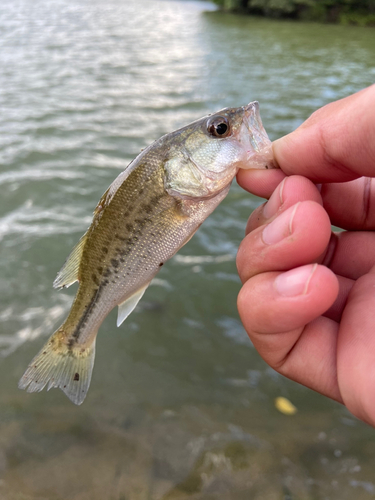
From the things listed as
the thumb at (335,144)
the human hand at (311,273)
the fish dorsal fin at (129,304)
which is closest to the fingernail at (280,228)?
the human hand at (311,273)

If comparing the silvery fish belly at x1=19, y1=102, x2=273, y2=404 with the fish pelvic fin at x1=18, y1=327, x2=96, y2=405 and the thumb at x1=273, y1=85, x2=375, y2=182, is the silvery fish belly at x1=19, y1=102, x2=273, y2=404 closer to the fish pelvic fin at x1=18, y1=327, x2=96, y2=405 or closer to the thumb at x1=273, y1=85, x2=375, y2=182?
the fish pelvic fin at x1=18, y1=327, x2=96, y2=405

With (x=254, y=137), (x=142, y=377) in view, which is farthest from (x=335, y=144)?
(x=142, y=377)

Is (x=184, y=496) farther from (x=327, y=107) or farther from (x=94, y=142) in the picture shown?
(x=94, y=142)

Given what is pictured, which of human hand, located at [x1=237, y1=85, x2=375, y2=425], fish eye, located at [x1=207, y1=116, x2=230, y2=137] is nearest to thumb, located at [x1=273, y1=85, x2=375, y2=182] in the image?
human hand, located at [x1=237, y1=85, x2=375, y2=425]

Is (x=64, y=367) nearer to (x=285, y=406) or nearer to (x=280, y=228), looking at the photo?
(x=280, y=228)

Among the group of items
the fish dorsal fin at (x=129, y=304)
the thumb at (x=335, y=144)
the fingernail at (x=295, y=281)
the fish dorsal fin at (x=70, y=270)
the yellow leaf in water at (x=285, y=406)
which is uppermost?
the thumb at (x=335, y=144)

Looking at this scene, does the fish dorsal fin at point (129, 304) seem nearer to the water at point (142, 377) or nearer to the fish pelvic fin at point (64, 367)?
the fish pelvic fin at point (64, 367)

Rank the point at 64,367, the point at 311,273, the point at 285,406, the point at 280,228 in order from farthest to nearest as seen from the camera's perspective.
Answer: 1. the point at 285,406
2. the point at 64,367
3. the point at 280,228
4. the point at 311,273
